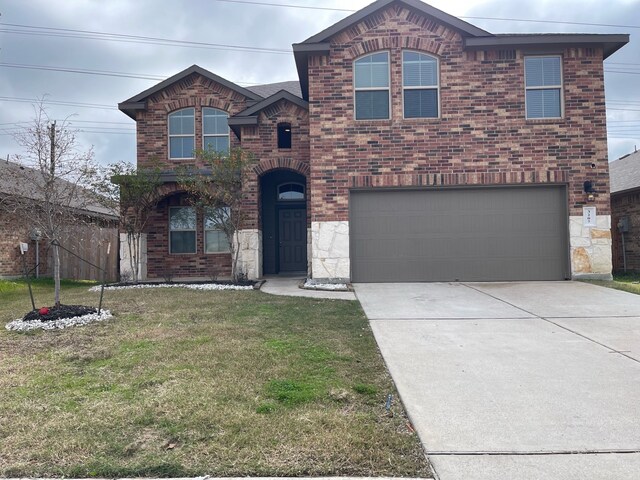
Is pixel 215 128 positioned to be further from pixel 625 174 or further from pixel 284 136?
pixel 625 174

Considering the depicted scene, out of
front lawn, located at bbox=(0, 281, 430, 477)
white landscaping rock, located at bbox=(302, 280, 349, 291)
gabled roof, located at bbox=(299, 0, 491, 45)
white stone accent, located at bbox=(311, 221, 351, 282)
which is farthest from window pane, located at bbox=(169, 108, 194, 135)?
front lawn, located at bbox=(0, 281, 430, 477)

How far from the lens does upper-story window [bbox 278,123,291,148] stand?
13609mm

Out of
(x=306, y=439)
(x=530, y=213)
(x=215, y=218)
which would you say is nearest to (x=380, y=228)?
(x=530, y=213)

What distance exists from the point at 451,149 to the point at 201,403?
9.35 m

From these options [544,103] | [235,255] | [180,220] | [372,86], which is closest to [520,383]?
[372,86]

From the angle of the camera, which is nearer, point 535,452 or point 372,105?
point 535,452

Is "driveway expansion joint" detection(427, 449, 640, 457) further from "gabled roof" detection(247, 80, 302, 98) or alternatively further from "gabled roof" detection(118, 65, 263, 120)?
"gabled roof" detection(247, 80, 302, 98)

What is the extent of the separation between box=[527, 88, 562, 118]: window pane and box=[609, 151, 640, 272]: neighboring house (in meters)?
5.07

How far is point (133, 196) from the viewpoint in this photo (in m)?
12.8

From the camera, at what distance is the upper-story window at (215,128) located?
48.2 feet

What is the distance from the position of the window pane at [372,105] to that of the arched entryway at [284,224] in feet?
13.5

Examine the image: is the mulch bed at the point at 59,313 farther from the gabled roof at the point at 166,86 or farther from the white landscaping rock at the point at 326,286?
the gabled roof at the point at 166,86

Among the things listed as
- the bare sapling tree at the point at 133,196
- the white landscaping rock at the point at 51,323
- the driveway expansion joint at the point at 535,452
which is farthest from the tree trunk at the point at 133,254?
the driveway expansion joint at the point at 535,452

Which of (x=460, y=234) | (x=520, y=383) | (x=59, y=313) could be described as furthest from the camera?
(x=460, y=234)
